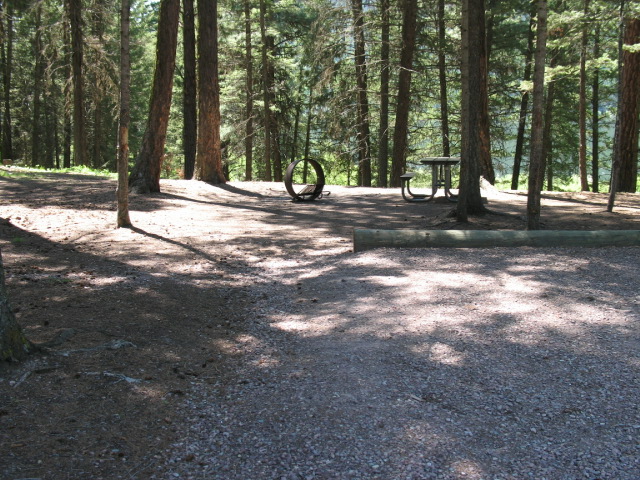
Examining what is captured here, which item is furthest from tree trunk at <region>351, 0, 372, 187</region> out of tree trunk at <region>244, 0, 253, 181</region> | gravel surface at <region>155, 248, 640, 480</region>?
gravel surface at <region>155, 248, 640, 480</region>

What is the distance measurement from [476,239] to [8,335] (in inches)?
247

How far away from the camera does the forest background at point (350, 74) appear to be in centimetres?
1975

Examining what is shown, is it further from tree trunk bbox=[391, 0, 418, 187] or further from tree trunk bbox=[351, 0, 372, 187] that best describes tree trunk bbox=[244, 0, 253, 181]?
tree trunk bbox=[391, 0, 418, 187]

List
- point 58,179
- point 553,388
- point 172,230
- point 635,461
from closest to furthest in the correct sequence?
point 635,461 < point 553,388 < point 172,230 < point 58,179

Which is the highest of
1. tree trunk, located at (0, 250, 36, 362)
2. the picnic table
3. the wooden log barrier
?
the picnic table

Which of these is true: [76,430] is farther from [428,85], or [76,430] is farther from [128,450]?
[428,85]

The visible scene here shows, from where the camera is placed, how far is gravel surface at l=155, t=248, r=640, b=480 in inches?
120

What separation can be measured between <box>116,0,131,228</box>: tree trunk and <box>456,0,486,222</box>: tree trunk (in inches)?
205

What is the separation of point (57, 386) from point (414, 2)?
17683 mm

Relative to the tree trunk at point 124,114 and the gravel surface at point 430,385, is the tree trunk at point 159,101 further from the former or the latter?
the gravel surface at point 430,385

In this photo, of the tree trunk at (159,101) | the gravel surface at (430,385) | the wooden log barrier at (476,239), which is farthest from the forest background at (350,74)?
the gravel surface at (430,385)

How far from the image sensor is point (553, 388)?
12.6 ft

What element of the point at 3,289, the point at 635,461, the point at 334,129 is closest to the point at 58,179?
the point at 334,129

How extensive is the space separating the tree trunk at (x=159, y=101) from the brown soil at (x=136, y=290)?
616mm
